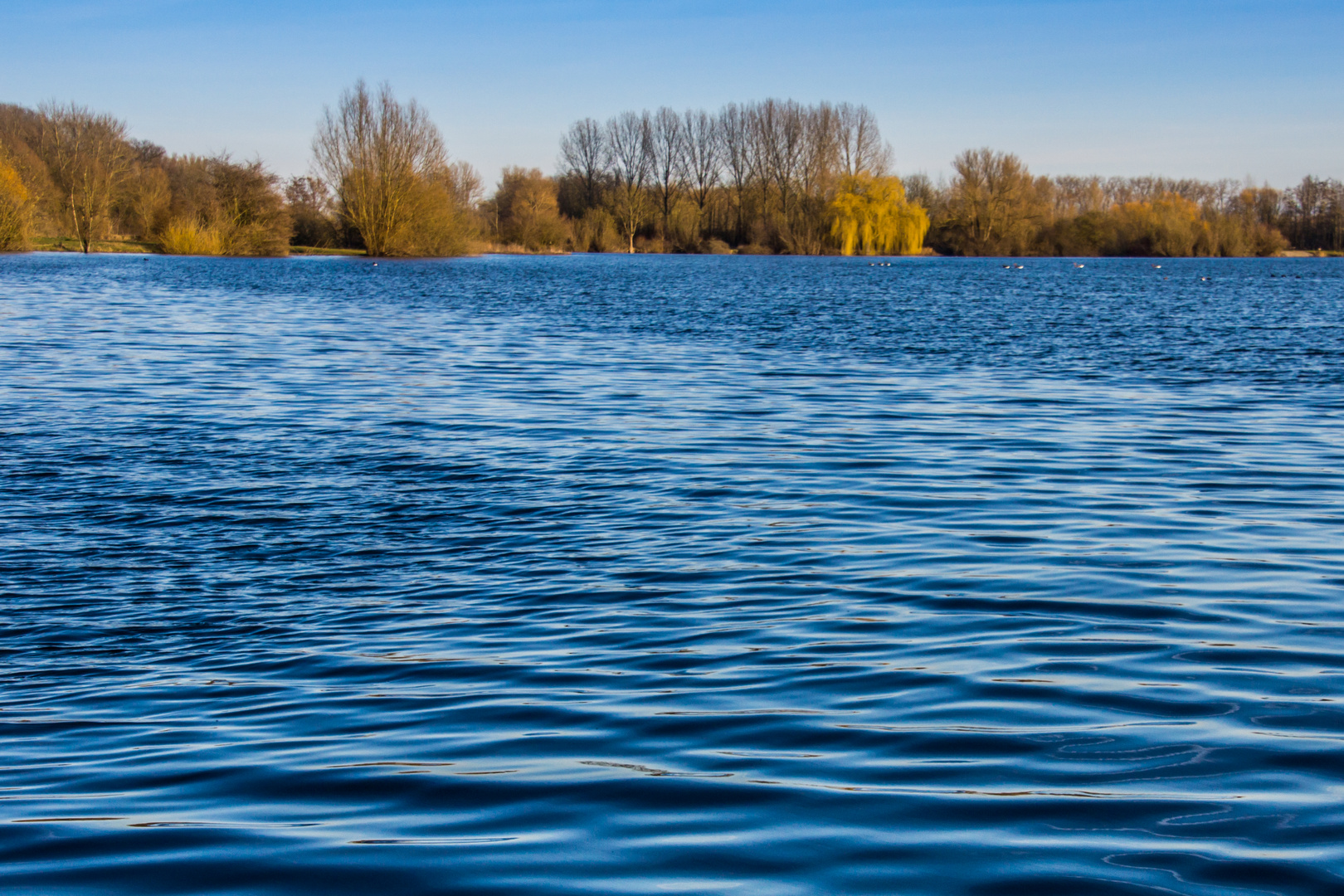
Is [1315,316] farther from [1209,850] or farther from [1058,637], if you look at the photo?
[1209,850]

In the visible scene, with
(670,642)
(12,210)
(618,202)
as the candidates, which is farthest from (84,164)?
(670,642)

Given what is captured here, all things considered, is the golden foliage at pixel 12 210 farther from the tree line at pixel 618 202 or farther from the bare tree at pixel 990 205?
the bare tree at pixel 990 205

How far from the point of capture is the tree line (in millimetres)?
75188

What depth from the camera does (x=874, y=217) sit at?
331 ft

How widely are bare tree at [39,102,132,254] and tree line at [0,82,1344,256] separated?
0.14 m

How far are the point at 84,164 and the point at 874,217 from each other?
63.2 meters

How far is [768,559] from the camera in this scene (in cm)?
755

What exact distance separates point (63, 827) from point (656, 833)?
197cm

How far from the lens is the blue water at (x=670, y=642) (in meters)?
3.51

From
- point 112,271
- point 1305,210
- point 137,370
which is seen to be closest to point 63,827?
point 137,370

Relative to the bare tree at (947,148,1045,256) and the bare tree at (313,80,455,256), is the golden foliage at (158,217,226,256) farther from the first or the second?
the bare tree at (947,148,1045,256)

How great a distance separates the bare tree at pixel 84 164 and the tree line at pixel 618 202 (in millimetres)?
143

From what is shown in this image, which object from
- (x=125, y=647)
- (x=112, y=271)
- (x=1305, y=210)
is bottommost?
(x=125, y=647)

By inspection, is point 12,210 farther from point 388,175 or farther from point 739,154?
point 739,154
